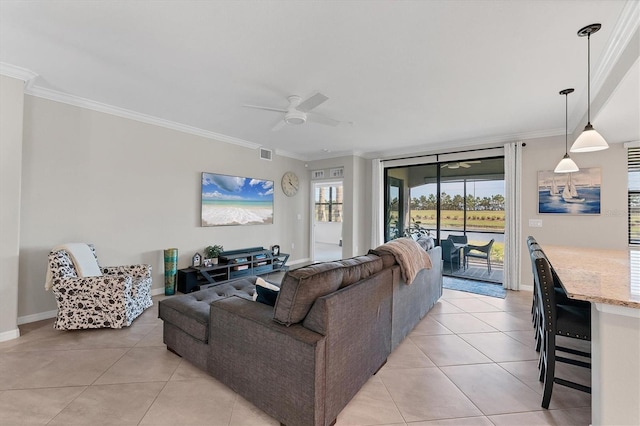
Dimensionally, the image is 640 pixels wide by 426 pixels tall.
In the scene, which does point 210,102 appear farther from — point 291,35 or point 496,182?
A: point 496,182

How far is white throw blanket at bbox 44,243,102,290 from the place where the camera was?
2982 millimetres

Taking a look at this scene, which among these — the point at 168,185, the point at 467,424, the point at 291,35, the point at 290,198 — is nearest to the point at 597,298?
the point at 467,424

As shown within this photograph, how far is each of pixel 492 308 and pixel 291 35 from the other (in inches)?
161

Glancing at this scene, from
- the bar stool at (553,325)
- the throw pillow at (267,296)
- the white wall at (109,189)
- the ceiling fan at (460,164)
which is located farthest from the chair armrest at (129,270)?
the ceiling fan at (460,164)

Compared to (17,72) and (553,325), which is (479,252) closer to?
(553,325)

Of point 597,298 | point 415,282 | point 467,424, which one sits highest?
point 597,298

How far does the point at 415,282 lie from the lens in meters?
2.87

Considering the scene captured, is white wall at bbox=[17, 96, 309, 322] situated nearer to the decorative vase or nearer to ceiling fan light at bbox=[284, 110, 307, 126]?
the decorative vase

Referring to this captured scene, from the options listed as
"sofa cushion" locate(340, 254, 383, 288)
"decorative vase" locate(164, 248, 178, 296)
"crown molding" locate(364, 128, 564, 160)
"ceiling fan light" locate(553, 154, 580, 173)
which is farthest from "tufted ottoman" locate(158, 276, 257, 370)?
"crown molding" locate(364, 128, 564, 160)

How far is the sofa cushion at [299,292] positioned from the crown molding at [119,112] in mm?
3719

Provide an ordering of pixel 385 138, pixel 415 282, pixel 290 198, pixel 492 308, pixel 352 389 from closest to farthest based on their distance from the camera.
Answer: pixel 352 389
pixel 415 282
pixel 492 308
pixel 385 138
pixel 290 198

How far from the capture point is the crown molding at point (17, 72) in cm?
259

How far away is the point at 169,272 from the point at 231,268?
96 centimetres

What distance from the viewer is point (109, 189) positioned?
364 cm
